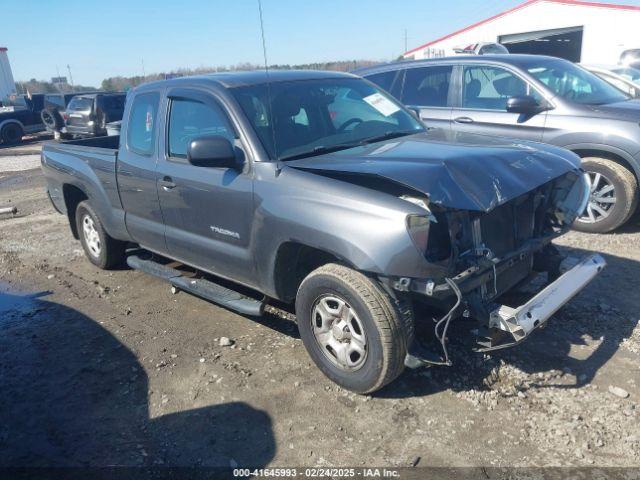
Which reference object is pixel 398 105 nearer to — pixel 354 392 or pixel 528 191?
pixel 528 191

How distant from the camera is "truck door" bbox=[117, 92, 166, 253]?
4.64m

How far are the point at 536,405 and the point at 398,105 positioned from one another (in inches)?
106

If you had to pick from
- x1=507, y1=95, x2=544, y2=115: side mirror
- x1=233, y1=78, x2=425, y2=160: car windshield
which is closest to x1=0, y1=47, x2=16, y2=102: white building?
x1=507, y1=95, x2=544, y2=115: side mirror

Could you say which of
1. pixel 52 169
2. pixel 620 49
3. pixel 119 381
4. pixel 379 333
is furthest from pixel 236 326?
pixel 620 49

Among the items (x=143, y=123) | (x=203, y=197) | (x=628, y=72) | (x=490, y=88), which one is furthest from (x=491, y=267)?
(x=628, y=72)

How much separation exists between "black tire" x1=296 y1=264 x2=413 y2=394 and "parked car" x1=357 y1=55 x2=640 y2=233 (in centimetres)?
382

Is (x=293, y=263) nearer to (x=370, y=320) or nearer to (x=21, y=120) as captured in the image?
(x=370, y=320)

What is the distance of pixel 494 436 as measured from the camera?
3.03 metres

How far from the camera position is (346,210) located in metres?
3.14

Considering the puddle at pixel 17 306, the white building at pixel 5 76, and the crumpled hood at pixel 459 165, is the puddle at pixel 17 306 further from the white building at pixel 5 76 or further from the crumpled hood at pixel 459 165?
the white building at pixel 5 76

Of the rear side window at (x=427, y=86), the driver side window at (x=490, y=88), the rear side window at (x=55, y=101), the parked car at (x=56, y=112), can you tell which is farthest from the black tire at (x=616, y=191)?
the rear side window at (x=55, y=101)

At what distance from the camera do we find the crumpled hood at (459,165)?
2.98 m

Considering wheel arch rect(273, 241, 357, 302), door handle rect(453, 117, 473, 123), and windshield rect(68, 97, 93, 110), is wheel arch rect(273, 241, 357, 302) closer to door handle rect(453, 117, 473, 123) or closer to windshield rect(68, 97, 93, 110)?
door handle rect(453, 117, 473, 123)

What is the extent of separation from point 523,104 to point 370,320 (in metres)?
4.00
